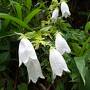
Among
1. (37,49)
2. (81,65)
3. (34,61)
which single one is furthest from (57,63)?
(37,49)

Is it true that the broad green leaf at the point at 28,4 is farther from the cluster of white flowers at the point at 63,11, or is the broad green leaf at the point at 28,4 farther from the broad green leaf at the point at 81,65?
the broad green leaf at the point at 81,65

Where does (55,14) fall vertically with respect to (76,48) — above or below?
above

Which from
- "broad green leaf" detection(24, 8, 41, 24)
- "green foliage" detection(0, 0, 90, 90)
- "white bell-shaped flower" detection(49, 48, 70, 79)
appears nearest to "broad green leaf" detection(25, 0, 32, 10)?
"green foliage" detection(0, 0, 90, 90)

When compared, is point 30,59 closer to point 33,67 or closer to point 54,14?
point 33,67

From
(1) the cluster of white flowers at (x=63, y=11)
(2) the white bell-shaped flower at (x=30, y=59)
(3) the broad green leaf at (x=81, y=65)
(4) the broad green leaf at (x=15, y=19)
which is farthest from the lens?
(1) the cluster of white flowers at (x=63, y=11)

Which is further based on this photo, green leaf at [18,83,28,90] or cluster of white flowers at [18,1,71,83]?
green leaf at [18,83,28,90]

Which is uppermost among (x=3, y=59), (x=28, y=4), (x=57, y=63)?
(x=28, y=4)

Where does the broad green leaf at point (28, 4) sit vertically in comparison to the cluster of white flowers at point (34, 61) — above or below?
above

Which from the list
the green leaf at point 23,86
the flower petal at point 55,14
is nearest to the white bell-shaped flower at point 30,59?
the green leaf at point 23,86

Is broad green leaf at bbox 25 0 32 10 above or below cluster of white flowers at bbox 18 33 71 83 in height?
above

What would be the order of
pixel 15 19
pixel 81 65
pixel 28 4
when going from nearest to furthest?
pixel 81 65, pixel 15 19, pixel 28 4

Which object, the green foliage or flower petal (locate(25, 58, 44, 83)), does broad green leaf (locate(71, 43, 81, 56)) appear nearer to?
the green foliage

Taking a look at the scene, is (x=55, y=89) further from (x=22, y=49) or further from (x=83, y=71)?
(x=22, y=49)
